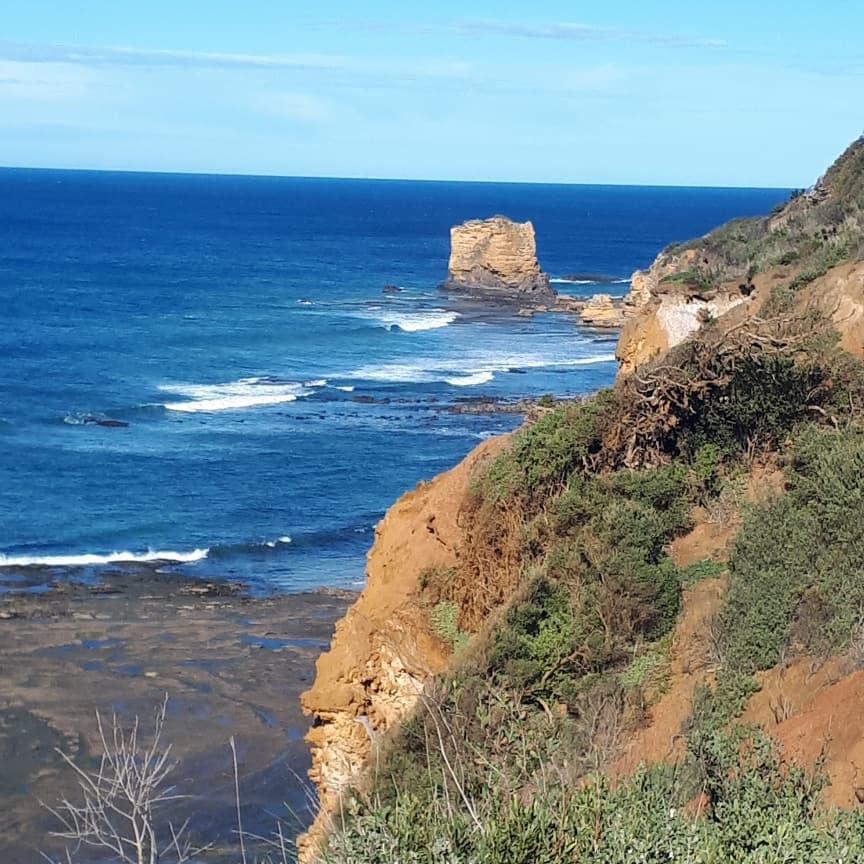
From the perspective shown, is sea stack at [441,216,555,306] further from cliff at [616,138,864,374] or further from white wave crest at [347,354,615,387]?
cliff at [616,138,864,374]

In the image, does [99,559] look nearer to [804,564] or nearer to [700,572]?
[700,572]

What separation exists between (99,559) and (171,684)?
860 cm

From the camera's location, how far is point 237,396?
55188mm

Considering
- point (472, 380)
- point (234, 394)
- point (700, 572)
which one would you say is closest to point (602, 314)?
point (472, 380)

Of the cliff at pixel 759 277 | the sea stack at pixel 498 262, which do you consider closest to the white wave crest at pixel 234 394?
the cliff at pixel 759 277

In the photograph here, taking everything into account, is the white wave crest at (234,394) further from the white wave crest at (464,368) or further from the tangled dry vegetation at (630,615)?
the tangled dry vegetation at (630,615)

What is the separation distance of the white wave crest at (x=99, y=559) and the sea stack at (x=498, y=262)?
6139cm

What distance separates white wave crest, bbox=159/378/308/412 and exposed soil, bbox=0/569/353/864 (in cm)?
2004

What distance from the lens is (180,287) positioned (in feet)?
305

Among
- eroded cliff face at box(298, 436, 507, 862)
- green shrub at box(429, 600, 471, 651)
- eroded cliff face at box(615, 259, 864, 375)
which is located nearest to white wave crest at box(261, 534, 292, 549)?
eroded cliff face at box(615, 259, 864, 375)

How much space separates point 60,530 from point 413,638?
2397 cm

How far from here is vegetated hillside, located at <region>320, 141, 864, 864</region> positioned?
723 centimetres

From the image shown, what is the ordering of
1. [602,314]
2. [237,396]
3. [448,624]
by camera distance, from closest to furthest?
[448,624], [237,396], [602,314]

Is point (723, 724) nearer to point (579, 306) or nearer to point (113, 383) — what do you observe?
point (113, 383)
